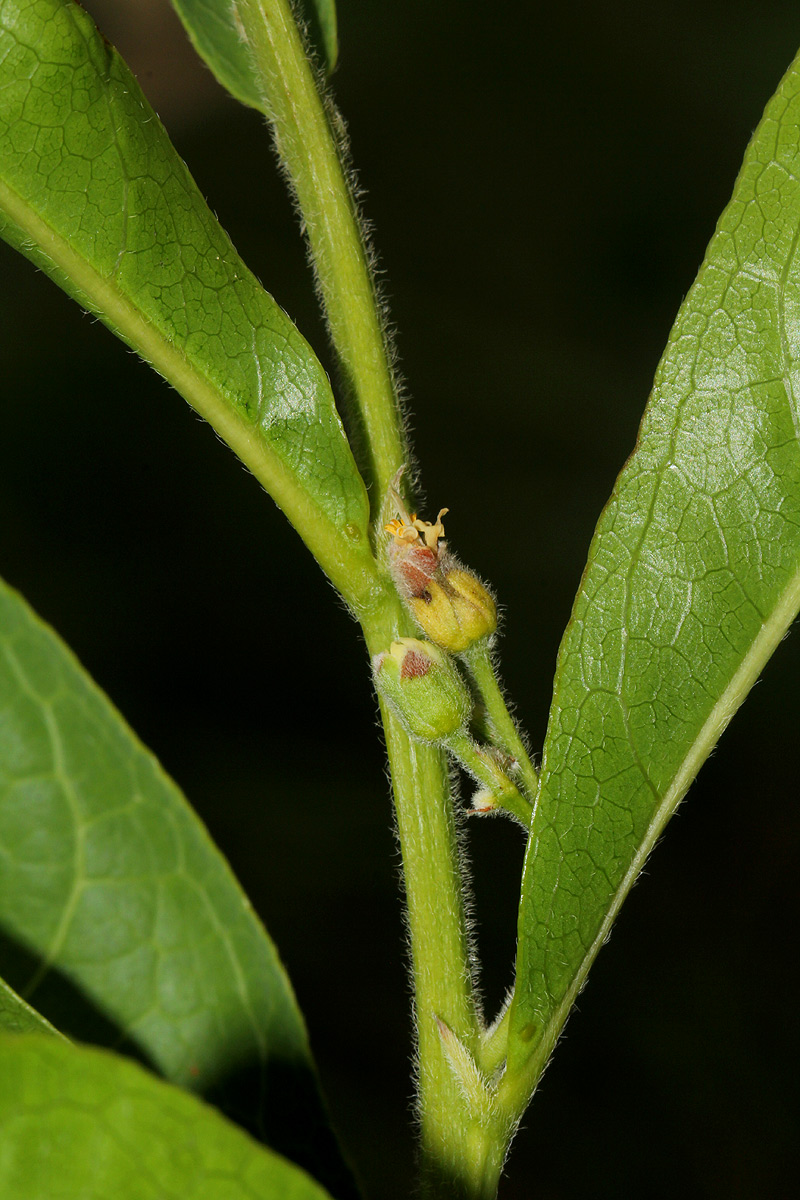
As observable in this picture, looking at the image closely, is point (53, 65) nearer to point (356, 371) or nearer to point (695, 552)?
point (356, 371)

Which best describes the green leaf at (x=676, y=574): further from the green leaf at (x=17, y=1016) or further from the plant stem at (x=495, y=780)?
the green leaf at (x=17, y=1016)

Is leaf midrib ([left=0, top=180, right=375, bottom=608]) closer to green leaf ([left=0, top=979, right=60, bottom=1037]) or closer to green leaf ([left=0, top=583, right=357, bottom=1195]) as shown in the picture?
green leaf ([left=0, top=583, right=357, bottom=1195])

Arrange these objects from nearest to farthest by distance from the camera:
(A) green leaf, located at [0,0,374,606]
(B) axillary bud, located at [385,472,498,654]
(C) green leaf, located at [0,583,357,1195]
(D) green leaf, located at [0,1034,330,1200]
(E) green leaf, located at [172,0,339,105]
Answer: (D) green leaf, located at [0,1034,330,1200] → (C) green leaf, located at [0,583,357,1195] → (A) green leaf, located at [0,0,374,606] → (B) axillary bud, located at [385,472,498,654] → (E) green leaf, located at [172,0,339,105]

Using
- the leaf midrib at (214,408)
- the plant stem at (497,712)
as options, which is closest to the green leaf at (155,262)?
the leaf midrib at (214,408)

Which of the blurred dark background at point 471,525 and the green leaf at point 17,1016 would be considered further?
A: the blurred dark background at point 471,525

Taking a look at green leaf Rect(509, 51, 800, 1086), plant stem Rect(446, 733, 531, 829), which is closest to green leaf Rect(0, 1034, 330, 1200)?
green leaf Rect(509, 51, 800, 1086)

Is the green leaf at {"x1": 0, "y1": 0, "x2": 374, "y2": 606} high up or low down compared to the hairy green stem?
up
